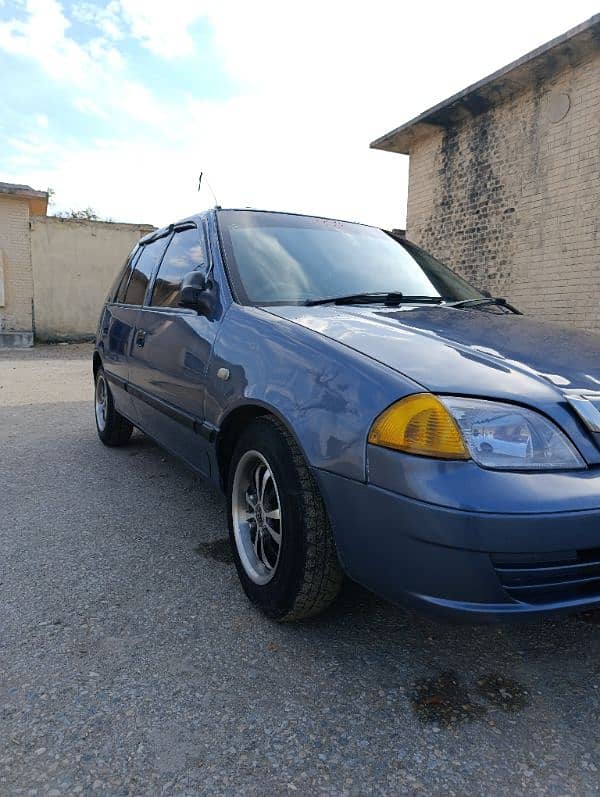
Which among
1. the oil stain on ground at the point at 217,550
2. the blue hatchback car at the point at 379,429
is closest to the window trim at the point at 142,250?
the blue hatchback car at the point at 379,429

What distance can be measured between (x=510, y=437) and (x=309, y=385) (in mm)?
657

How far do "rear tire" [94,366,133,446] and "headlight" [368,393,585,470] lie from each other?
348 centimetres

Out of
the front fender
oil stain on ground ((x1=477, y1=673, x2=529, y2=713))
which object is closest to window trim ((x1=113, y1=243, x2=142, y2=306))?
the front fender

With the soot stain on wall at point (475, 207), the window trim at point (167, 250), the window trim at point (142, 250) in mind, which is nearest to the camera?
the window trim at point (167, 250)

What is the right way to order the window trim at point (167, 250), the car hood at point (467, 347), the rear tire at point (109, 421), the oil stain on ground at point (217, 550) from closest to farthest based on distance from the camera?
1. the car hood at point (467, 347)
2. the oil stain on ground at point (217, 550)
3. the window trim at point (167, 250)
4. the rear tire at point (109, 421)

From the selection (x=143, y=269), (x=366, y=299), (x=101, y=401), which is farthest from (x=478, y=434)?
(x=101, y=401)

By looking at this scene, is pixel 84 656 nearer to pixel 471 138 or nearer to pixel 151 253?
pixel 151 253

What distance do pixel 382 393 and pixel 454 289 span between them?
5.66ft

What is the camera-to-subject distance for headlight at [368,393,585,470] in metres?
1.58

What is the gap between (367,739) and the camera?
1634 millimetres

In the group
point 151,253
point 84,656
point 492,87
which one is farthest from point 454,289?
point 492,87

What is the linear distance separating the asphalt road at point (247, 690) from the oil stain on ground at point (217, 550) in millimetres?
12

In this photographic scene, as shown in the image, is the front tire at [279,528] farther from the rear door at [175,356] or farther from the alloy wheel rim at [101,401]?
the alloy wheel rim at [101,401]

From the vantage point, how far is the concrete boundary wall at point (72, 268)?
15875 millimetres
